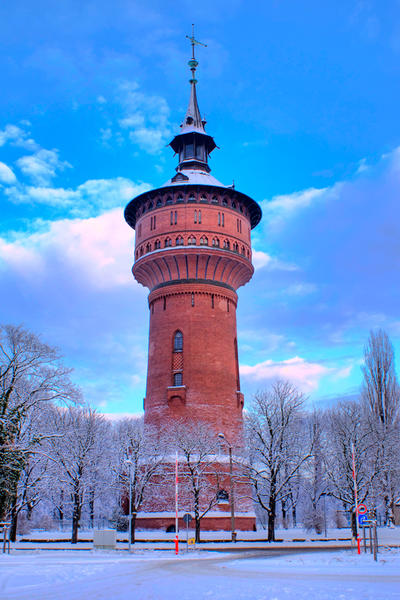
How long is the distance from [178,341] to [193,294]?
356 cm

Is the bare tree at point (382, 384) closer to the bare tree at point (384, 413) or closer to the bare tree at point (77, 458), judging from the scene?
the bare tree at point (384, 413)

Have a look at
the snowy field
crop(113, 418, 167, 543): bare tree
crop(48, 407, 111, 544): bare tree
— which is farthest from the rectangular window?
the snowy field

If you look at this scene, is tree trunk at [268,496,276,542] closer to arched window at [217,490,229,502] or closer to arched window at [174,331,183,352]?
arched window at [217,490,229,502]

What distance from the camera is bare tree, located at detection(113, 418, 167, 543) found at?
37.5 m

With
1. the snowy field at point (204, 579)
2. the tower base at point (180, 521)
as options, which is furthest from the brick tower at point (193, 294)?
the snowy field at point (204, 579)

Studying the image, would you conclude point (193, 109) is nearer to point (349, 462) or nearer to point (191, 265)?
point (191, 265)

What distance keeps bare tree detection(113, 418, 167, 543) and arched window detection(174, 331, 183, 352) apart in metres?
6.02

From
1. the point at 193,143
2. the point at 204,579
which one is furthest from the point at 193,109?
the point at 204,579

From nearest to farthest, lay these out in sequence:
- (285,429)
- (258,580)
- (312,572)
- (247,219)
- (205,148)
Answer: (258,580), (312,572), (285,429), (247,219), (205,148)

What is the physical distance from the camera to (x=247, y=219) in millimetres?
46562

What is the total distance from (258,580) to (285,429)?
77.9 feet

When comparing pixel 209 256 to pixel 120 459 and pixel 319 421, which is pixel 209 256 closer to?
pixel 120 459

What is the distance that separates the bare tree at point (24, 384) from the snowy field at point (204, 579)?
835cm

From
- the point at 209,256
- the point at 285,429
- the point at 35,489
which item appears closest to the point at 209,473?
the point at 285,429
